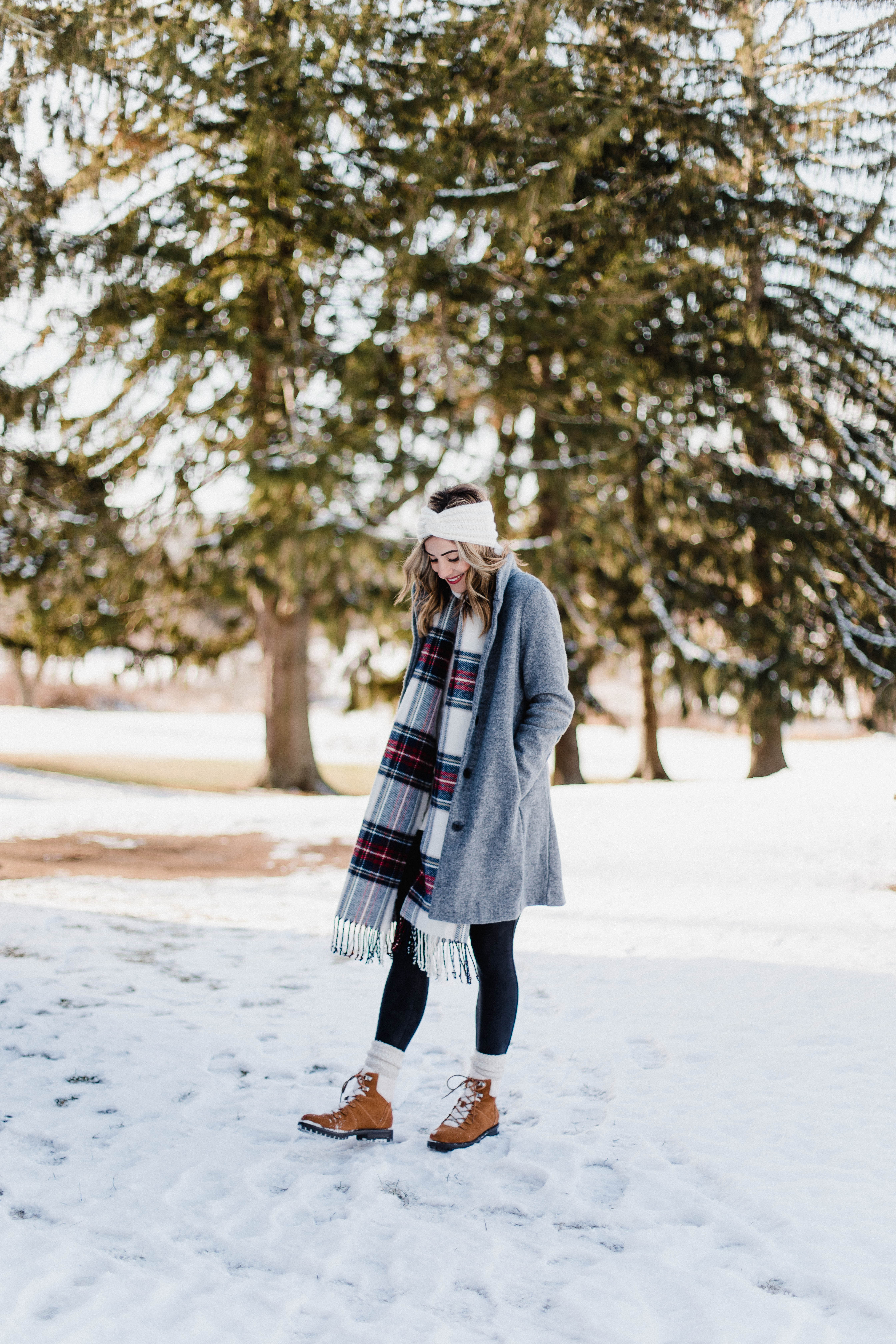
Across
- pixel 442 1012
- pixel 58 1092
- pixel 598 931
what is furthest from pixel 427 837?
pixel 598 931

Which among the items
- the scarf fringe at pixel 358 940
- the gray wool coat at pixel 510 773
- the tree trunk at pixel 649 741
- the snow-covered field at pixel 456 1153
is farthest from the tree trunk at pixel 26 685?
the gray wool coat at pixel 510 773

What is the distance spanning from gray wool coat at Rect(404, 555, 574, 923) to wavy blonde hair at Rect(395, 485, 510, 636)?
0.11 ft

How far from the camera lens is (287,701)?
14.7 meters

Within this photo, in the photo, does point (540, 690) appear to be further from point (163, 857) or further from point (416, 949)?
point (163, 857)

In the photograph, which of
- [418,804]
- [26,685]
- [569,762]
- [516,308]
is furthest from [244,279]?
[26,685]

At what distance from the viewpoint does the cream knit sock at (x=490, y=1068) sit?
2928 millimetres

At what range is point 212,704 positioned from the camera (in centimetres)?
3888

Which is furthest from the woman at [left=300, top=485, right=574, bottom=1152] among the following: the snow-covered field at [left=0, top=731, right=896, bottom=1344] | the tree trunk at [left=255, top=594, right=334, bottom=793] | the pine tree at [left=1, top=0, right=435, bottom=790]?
the tree trunk at [left=255, top=594, right=334, bottom=793]

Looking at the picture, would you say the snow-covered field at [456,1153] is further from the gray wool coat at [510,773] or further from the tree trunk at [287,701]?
the tree trunk at [287,701]

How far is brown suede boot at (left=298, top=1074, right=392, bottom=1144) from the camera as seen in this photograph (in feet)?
9.30

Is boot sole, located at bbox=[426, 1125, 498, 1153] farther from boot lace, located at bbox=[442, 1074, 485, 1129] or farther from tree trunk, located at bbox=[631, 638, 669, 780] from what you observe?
tree trunk, located at bbox=[631, 638, 669, 780]

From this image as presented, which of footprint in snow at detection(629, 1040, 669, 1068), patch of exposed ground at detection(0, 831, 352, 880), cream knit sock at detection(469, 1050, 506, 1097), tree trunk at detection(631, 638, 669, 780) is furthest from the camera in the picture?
tree trunk at detection(631, 638, 669, 780)

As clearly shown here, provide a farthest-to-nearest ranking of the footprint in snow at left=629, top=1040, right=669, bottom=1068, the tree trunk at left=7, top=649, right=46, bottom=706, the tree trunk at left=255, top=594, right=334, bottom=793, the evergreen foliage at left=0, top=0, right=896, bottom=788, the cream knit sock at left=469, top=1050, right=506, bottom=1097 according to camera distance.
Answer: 1. the tree trunk at left=7, top=649, right=46, bottom=706
2. the tree trunk at left=255, top=594, right=334, bottom=793
3. the evergreen foliage at left=0, top=0, right=896, bottom=788
4. the footprint in snow at left=629, top=1040, right=669, bottom=1068
5. the cream knit sock at left=469, top=1050, right=506, bottom=1097

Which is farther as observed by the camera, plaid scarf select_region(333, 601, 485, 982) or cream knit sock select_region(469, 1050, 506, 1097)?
cream knit sock select_region(469, 1050, 506, 1097)
